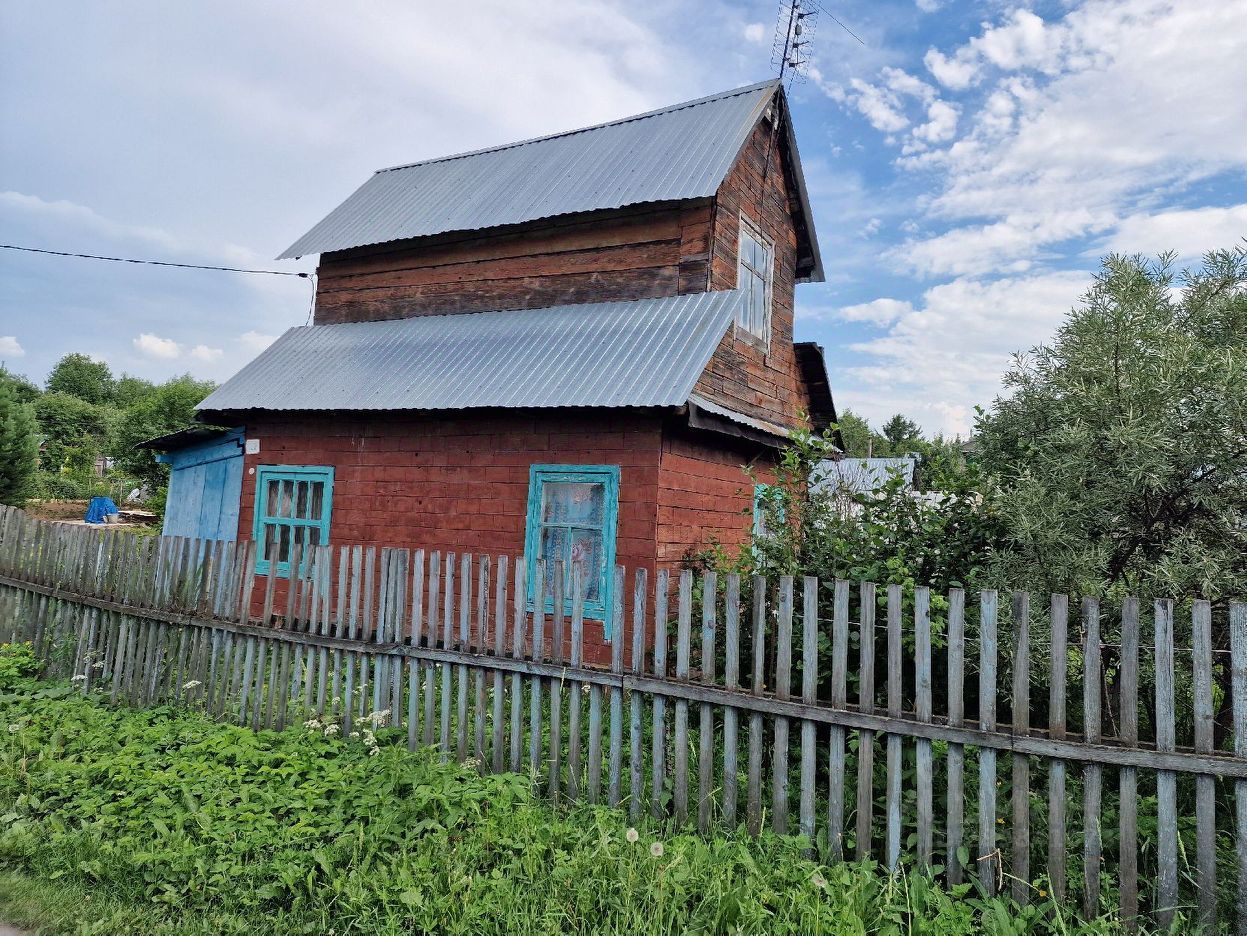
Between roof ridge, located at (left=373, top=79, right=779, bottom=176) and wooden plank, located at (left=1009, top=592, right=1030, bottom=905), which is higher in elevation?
roof ridge, located at (left=373, top=79, right=779, bottom=176)

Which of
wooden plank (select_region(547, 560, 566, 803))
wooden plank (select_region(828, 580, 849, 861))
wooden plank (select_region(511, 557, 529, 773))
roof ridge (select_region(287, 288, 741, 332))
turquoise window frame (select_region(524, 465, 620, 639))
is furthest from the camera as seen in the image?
roof ridge (select_region(287, 288, 741, 332))

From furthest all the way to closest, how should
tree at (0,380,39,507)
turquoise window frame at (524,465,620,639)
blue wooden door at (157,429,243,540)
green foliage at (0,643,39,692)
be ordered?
1. tree at (0,380,39,507)
2. blue wooden door at (157,429,243,540)
3. turquoise window frame at (524,465,620,639)
4. green foliage at (0,643,39,692)

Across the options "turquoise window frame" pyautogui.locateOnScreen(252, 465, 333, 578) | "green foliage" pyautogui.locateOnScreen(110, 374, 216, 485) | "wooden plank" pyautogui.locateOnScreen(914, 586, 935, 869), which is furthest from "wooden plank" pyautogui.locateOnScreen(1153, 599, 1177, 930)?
"green foliage" pyautogui.locateOnScreen(110, 374, 216, 485)

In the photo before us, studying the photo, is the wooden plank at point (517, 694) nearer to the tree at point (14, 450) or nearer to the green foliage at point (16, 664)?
the green foliage at point (16, 664)

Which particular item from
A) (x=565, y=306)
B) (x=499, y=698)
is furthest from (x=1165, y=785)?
(x=565, y=306)

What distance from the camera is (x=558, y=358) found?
8.74 metres

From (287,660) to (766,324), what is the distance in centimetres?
841

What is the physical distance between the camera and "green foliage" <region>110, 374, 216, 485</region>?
30.0 meters

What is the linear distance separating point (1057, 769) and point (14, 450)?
1171 inches

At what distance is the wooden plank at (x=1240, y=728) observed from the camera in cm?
288

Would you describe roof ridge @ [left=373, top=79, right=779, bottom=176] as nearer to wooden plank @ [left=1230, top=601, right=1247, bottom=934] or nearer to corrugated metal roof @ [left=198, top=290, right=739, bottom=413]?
corrugated metal roof @ [left=198, top=290, right=739, bottom=413]

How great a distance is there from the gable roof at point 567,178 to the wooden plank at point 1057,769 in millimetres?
7167

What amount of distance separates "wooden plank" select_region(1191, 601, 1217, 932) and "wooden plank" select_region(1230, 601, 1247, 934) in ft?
0.26

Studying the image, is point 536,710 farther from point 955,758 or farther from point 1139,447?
point 1139,447
